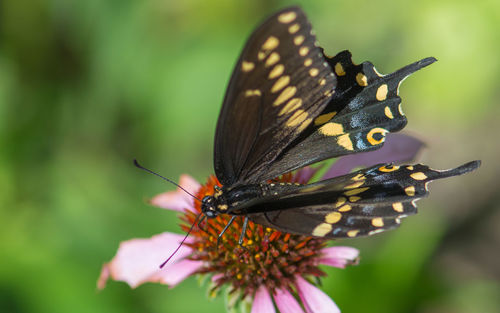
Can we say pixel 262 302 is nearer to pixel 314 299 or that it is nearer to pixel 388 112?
pixel 314 299

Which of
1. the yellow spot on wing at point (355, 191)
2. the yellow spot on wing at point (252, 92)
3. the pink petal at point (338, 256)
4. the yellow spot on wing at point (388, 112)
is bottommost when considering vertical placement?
the pink petal at point (338, 256)

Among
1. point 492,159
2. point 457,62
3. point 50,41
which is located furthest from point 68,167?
point 492,159

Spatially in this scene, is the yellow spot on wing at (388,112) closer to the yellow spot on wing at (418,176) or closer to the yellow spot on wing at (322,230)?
the yellow spot on wing at (418,176)

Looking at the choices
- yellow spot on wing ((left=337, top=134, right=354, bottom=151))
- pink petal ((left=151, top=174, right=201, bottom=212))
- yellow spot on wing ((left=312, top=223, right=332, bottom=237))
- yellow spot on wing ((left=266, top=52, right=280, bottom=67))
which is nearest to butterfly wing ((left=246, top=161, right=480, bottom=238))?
yellow spot on wing ((left=312, top=223, right=332, bottom=237))

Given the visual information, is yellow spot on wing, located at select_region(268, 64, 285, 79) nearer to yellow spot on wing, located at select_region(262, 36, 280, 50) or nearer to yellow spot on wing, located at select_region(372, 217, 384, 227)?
yellow spot on wing, located at select_region(262, 36, 280, 50)

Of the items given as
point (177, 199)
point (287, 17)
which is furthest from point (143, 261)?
point (287, 17)

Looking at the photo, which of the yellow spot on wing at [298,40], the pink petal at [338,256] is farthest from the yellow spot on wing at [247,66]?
the pink petal at [338,256]
